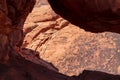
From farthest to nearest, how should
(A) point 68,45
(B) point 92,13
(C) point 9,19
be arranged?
(A) point 68,45 < (B) point 92,13 < (C) point 9,19

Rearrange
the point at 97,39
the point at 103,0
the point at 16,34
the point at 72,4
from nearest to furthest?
the point at 103,0 < the point at 72,4 < the point at 16,34 < the point at 97,39

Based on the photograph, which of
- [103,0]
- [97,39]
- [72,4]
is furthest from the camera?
[97,39]

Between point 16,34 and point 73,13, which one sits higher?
point 73,13

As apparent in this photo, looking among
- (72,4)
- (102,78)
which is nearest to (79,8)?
(72,4)

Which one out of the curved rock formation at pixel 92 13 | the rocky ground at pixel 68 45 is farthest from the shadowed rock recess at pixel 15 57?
the rocky ground at pixel 68 45

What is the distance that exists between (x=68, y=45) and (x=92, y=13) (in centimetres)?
608

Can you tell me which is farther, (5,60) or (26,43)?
(26,43)

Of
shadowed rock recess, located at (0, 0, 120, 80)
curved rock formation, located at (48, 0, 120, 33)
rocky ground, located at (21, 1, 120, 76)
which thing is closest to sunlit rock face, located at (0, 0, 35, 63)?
shadowed rock recess, located at (0, 0, 120, 80)

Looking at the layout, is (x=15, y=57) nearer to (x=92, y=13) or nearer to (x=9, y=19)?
(x=9, y=19)

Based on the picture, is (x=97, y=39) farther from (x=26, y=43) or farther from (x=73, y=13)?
(x=73, y=13)

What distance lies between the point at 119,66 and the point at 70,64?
1.95m

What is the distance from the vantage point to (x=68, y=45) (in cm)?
1416

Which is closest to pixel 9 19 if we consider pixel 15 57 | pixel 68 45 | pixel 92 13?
pixel 15 57

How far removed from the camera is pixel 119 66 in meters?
12.5
